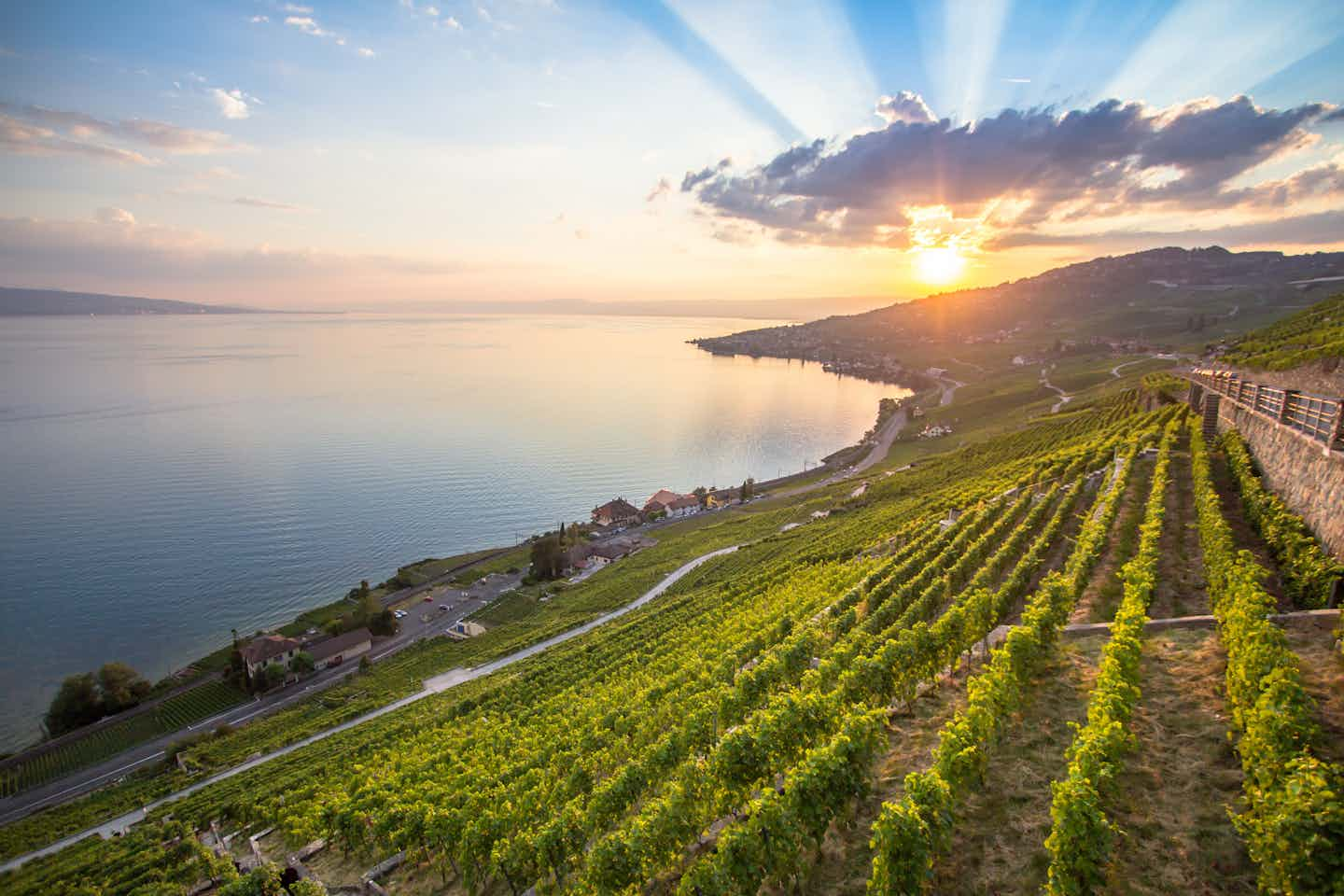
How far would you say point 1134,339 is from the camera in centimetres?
18875

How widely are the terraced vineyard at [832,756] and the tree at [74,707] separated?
24.1 m

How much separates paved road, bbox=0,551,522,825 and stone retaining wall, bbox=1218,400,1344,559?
196ft

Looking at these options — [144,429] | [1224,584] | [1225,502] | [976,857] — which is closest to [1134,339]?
[1225,502]

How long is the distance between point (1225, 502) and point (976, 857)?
25.4 m

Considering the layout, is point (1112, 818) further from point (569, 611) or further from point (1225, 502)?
point (569, 611)

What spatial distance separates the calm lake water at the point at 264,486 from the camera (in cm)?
6219

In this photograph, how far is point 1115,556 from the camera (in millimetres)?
23859

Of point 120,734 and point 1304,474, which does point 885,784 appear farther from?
point 120,734

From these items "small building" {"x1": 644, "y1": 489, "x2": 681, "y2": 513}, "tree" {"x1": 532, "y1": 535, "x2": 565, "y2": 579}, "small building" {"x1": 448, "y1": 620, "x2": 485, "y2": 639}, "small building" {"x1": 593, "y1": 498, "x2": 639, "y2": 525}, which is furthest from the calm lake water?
"small building" {"x1": 448, "y1": 620, "x2": 485, "y2": 639}

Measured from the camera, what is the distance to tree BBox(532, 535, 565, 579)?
222 ft

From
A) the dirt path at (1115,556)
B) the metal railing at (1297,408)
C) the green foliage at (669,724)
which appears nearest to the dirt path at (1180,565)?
the dirt path at (1115,556)

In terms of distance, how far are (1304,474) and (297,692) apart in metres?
64.3

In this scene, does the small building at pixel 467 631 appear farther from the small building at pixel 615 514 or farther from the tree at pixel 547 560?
the small building at pixel 615 514

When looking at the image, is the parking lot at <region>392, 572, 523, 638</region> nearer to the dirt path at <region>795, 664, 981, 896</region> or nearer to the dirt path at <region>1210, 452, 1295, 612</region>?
the dirt path at <region>795, 664, 981, 896</region>
